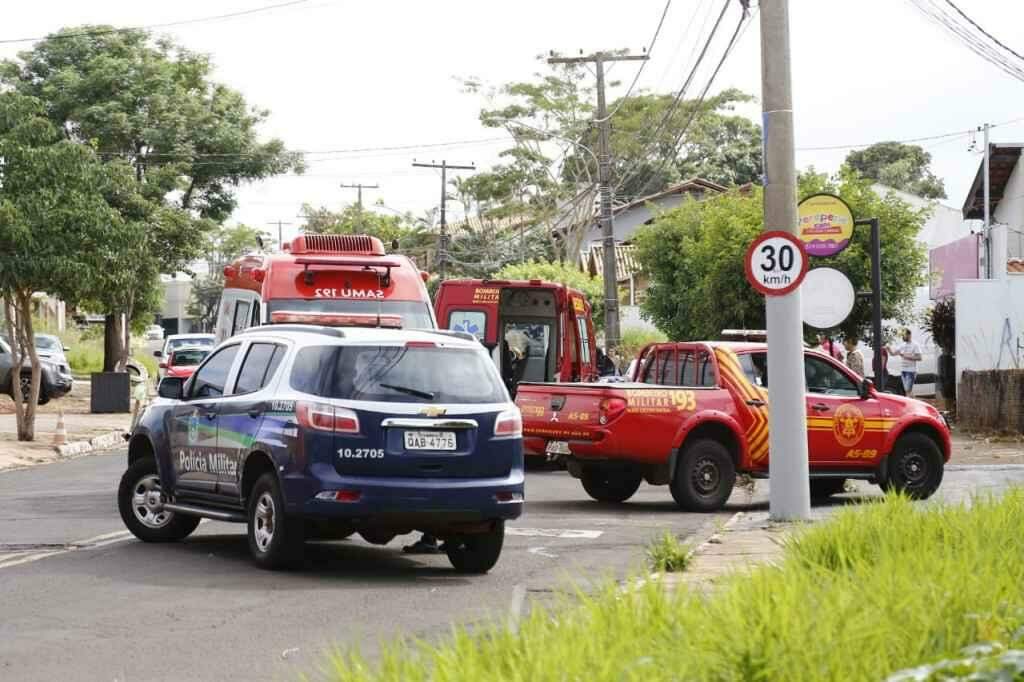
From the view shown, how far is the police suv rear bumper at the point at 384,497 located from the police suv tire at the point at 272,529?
189 millimetres

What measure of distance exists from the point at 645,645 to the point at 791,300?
933 cm

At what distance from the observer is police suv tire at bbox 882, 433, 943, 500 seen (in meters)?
18.5

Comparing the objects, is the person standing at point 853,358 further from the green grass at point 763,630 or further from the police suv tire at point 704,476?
the green grass at point 763,630

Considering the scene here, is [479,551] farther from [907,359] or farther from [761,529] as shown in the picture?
[907,359]

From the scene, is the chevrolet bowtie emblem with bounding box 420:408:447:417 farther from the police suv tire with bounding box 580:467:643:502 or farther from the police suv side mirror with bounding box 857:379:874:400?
the police suv side mirror with bounding box 857:379:874:400

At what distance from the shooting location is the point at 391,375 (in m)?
11.8

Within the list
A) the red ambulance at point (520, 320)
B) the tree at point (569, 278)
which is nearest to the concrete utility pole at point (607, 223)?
the red ambulance at point (520, 320)

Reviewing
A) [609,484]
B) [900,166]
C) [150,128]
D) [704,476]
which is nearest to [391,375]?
[704,476]

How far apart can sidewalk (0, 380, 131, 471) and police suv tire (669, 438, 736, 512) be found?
11.9 m

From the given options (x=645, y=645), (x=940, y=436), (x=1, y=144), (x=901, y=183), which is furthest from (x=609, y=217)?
(x=901, y=183)

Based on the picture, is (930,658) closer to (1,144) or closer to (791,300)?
(791,300)

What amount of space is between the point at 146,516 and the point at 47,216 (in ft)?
48.7

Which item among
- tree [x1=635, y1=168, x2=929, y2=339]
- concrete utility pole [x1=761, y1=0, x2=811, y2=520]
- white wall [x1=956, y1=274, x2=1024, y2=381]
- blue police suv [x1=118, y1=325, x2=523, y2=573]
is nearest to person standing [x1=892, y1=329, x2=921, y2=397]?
white wall [x1=956, y1=274, x2=1024, y2=381]

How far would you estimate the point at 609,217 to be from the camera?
3959 cm
